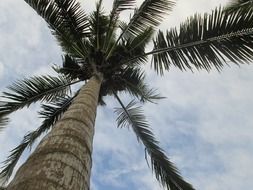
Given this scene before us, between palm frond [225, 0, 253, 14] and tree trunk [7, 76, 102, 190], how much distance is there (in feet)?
10.9

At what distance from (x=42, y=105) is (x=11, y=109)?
857 millimetres

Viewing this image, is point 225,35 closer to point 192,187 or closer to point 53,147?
point 192,187

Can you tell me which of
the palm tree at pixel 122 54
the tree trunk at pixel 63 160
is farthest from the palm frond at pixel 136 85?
the tree trunk at pixel 63 160

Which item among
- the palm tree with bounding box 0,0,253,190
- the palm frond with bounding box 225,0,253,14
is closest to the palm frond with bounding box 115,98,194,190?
the palm tree with bounding box 0,0,253,190

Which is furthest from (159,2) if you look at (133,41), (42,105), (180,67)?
(42,105)

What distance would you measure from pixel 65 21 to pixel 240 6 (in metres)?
3.60

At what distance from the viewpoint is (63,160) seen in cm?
278

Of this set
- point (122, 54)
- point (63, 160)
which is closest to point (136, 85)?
point (122, 54)

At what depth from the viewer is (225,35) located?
5.77 meters

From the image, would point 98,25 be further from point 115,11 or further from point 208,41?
point 208,41

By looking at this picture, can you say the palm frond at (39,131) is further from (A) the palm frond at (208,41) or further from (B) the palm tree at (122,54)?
(A) the palm frond at (208,41)

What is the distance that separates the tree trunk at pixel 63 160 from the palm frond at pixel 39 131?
3827mm

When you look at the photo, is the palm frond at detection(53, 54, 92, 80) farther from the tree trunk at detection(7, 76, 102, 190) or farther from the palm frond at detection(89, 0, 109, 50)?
the tree trunk at detection(7, 76, 102, 190)

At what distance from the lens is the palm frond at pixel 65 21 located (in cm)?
696
